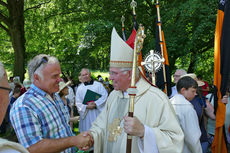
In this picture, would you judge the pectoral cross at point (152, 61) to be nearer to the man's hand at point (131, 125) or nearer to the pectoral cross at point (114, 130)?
the pectoral cross at point (114, 130)

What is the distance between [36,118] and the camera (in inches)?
85.1

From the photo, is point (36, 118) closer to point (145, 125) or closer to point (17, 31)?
point (145, 125)

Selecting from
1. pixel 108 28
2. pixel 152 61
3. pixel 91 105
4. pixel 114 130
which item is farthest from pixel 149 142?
pixel 108 28

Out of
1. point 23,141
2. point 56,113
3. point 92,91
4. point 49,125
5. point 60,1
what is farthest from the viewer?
point 60,1

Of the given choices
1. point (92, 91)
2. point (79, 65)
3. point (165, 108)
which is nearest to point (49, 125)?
point (165, 108)

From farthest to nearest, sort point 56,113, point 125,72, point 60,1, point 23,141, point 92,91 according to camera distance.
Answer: point 60,1 → point 92,91 → point 125,72 → point 56,113 → point 23,141

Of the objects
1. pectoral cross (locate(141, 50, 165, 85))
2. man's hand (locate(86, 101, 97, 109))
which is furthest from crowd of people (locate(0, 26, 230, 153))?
man's hand (locate(86, 101, 97, 109))

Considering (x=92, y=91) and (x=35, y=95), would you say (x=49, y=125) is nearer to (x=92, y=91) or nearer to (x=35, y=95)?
(x=35, y=95)

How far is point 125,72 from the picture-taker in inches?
101

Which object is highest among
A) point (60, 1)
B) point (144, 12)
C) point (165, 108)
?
point (60, 1)

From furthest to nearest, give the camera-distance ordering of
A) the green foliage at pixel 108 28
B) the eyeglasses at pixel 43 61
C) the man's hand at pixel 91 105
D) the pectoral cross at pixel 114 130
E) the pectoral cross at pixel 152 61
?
the green foliage at pixel 108 28 < the man's hand at pixel 91 105 < the pectoral cross at pixel 152 61 < the pectoral cross at pixel 114 130 < the eyeglasses at pixel 43 61

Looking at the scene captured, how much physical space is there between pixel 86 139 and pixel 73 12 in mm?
11693

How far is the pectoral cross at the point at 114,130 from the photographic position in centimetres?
252

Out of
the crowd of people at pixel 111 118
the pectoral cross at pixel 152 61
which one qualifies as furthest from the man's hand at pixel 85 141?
the pectoral cross at pixel 152 61
